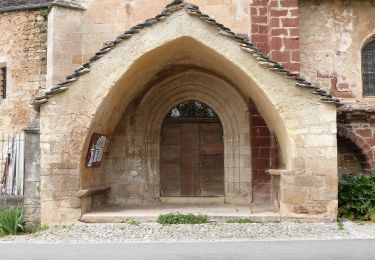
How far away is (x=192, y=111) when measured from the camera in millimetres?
11414

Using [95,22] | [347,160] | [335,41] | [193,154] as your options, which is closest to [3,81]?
[95,22]

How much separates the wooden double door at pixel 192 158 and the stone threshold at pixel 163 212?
3.35 ft

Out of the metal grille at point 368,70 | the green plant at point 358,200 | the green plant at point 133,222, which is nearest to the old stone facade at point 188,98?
the metal grille at point 368,70

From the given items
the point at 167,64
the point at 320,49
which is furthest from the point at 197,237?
the point at 320,49

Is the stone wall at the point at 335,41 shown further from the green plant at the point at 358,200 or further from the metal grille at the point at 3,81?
the metal grille at the point at 3,81

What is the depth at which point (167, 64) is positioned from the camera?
34.1 ft

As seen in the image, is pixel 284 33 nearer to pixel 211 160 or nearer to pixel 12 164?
pixel 211 160

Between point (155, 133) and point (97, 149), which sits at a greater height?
point (155, 133)

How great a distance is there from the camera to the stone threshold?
28.4 feet

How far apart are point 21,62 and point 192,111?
17.1 feet

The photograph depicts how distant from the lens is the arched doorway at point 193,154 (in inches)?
441

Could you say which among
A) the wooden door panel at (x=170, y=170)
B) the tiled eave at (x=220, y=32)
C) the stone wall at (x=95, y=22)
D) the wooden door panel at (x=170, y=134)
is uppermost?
the stone wall at (x=95, y=22)

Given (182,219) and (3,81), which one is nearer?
(182,219)

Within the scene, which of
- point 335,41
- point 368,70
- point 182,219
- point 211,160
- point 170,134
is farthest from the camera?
point 368,70
